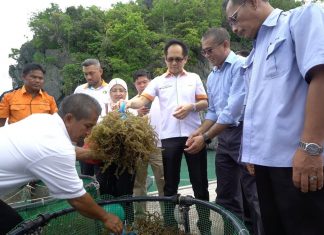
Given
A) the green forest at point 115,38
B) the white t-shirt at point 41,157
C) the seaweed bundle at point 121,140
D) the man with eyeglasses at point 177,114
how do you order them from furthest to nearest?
the green forest at point 115,38
the man with eyeglasses at point 177,114
the seaweed bundle at point 121,140
the white t-shirt at point 41,157

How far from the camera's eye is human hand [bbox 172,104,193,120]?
10.8 feet

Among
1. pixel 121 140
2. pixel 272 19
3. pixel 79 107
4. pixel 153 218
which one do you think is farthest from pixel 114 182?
pixel 272 19

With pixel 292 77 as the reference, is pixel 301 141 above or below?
below

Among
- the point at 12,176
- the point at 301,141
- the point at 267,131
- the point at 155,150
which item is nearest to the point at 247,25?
the point at 267,131

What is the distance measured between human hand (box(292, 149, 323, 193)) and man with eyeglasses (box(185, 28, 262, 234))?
1320 millimetres

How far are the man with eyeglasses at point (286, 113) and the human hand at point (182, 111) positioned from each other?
4.55 ft

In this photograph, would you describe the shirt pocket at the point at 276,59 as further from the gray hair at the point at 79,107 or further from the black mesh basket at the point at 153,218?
the gray hair at the point at 79,107

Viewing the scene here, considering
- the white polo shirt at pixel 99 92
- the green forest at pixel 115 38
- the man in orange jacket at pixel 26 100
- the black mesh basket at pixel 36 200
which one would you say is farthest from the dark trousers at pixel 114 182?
the green forest at pixel 115 38

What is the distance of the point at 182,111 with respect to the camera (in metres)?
3.31

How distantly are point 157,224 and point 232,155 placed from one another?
0.97 meters

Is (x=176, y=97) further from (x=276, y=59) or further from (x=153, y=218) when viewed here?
(x=276, y=59)

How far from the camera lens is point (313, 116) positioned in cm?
153

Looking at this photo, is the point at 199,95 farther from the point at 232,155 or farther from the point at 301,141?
the point at 301,141

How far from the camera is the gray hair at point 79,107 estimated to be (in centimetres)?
211
